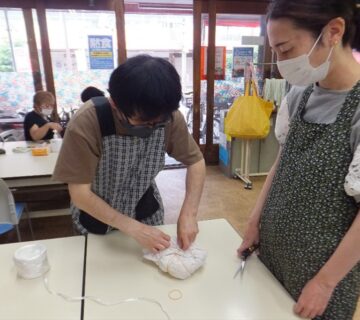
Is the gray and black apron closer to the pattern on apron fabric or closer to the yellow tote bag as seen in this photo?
the pattern on apron fabric

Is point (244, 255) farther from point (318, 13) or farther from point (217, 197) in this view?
point (217, 197)

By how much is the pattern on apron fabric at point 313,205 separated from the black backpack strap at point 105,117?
532 millimetres

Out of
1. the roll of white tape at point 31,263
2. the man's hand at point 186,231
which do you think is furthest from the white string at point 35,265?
the man's hand at point 186,231

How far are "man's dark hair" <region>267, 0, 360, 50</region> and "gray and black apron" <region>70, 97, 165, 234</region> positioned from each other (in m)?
0.50

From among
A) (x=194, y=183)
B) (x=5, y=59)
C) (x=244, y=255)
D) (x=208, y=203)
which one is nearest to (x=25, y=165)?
(x=194, y=183)

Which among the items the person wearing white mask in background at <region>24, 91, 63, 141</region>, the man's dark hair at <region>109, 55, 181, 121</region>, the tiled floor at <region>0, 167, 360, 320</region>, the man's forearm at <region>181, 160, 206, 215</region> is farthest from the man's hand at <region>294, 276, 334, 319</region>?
the person wearing white mask in background at <region>24, 91, 63, 141</region>

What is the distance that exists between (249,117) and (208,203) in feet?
3.15

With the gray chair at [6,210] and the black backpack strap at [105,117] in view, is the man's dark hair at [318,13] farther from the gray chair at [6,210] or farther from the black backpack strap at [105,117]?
the gray chair at [6,210]

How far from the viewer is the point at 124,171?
1.01 m

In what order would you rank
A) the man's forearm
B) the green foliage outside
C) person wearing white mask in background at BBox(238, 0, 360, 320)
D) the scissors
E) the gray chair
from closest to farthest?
person wearing white mask in background at BBox(238, 0, 360, 320), the scissors, the man's forearm, the gray chair, the green foliage outside

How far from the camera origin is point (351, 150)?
681 millimetres

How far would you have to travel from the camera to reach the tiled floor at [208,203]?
2.53 metres

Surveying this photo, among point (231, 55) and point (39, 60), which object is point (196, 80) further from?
point (39, 60)

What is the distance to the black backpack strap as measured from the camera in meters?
0.90
